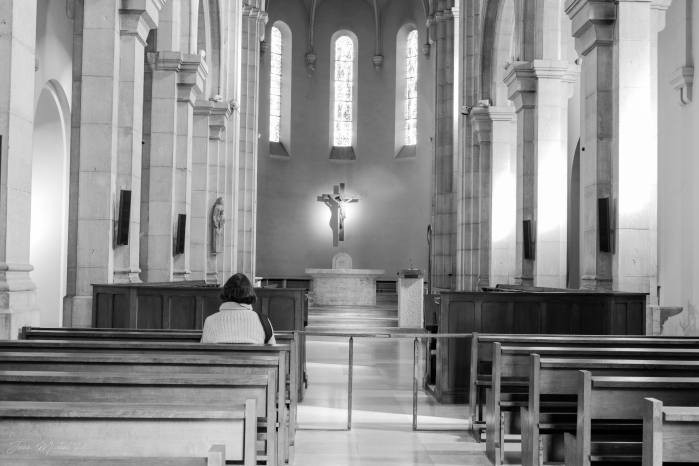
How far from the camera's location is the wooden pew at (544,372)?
475 centimetres

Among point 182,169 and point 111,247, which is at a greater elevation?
point 182,169

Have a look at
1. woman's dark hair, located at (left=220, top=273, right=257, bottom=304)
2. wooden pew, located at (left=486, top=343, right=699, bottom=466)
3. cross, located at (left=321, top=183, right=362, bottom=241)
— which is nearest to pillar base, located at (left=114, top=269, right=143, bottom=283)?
woman's dark hair, located at (left=220, top=273, right=257, bottom=304)

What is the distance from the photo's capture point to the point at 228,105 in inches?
675

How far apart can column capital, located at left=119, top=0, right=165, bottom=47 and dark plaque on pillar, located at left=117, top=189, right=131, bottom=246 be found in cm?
203

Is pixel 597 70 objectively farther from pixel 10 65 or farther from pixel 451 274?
pixel 451 274

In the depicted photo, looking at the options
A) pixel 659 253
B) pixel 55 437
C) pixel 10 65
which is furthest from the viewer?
pixel 659 253

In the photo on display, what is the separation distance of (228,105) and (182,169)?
383 cm

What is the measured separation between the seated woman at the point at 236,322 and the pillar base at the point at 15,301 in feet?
4.85

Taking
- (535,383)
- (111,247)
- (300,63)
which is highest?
(300,63)

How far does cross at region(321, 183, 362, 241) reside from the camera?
2758 cm

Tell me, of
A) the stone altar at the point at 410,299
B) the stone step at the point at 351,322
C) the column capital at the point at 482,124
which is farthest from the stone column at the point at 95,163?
the column capital at the point at 482,124

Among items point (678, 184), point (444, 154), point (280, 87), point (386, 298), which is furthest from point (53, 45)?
point (280, 87)

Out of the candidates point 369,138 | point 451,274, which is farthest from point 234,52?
point 369,138

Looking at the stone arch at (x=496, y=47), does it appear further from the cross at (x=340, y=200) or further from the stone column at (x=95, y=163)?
the cross at (x=340, y=200)
